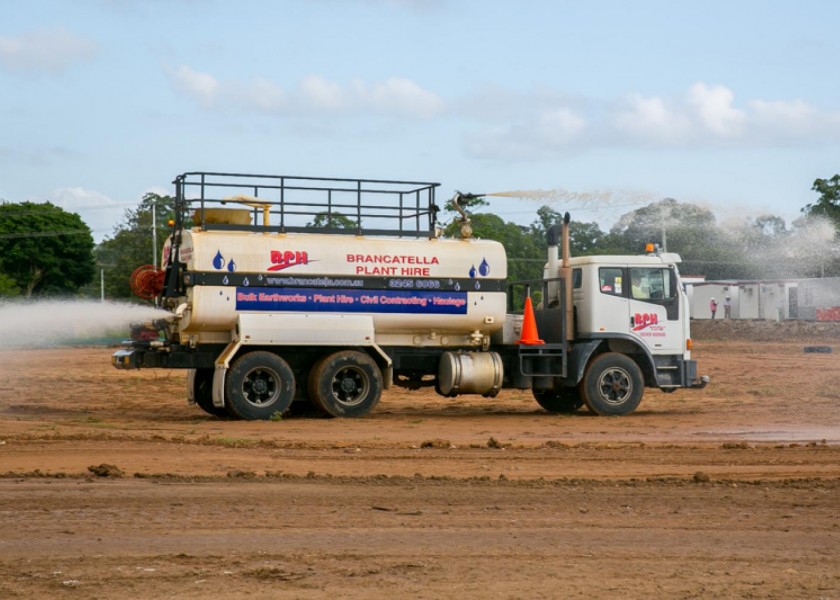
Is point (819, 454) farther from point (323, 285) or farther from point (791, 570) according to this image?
point (323, 285)

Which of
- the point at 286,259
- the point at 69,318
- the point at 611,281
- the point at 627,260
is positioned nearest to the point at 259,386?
the point at 286,259

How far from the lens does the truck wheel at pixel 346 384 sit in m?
20.9

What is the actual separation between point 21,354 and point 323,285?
30622 millimetres

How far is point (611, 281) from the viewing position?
2247 centimetres

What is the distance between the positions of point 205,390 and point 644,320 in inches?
315

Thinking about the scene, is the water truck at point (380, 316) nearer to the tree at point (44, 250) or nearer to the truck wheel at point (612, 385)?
the truck wheel at point (612, 385)

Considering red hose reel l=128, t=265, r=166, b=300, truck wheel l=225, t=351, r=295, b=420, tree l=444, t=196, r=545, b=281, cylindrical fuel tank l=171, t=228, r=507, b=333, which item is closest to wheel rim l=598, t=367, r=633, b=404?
cylindrical fuel tank l=171, t=228, r=507, b=333

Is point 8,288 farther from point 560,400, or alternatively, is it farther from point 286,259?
point 286,259

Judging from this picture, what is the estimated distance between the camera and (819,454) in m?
16.1

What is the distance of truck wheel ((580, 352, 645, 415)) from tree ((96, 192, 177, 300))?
40.8 m

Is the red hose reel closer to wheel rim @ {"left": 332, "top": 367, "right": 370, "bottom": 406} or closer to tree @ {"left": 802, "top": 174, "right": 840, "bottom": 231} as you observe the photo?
wheel rim @ {"left": 332, "top": 367, "right": 370, "bottom": 406}

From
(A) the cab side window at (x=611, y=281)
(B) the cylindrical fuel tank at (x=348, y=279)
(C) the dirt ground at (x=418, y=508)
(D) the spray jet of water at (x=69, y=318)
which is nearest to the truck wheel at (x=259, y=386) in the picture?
(C) the dirt ground at (x=418, y=508)

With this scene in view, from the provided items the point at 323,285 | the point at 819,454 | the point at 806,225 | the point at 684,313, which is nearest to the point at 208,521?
the point at 819,454

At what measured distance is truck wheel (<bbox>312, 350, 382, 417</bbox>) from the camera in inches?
822
